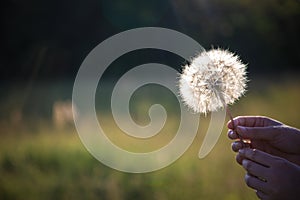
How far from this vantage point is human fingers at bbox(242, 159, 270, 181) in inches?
65.1

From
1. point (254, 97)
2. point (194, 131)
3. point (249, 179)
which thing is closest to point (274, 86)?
point (254, 97)

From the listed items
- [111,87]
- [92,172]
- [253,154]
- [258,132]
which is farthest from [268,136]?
[111,87]

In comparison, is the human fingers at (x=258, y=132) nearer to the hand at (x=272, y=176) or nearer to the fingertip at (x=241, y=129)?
the fingertip at (x=241, y=129)

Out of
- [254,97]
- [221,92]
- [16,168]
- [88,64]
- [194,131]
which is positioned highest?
[88,64]

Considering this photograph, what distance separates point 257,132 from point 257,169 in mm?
205

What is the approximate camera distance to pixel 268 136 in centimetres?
188

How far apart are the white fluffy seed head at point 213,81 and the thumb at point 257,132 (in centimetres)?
32

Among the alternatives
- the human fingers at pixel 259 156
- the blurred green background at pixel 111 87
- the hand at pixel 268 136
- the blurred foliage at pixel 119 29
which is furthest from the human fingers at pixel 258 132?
the blurred foliage at pixel 119 29

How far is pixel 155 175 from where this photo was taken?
3570 millimetres

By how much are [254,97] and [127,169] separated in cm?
249

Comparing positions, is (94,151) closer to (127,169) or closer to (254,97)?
(127,169)

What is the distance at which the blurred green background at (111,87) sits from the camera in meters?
3.44

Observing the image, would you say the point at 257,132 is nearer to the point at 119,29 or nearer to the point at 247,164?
the point at 247,164

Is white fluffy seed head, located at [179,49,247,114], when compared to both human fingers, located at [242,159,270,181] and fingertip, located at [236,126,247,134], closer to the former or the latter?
fingertip, located at [236,126,247,134]
